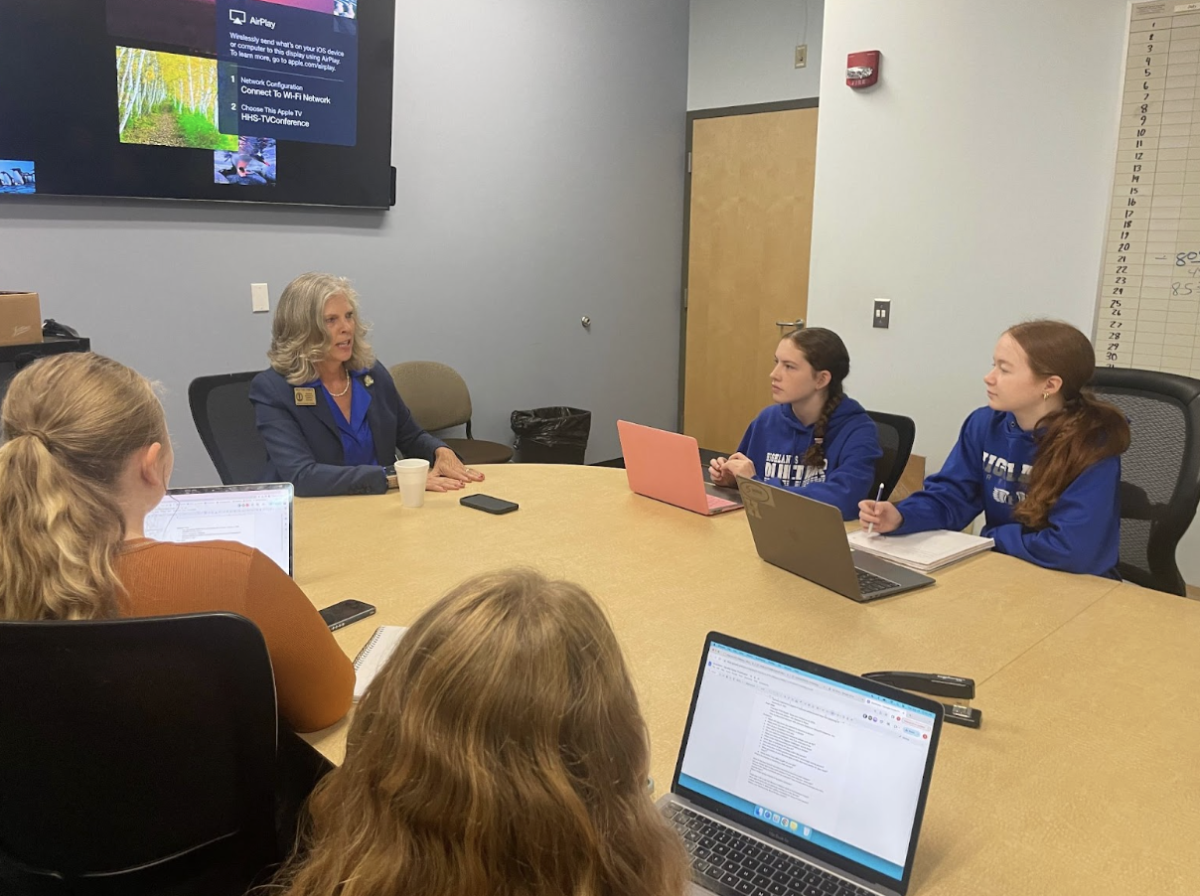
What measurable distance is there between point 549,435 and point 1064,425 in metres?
2.89

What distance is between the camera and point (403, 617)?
1.72 meters

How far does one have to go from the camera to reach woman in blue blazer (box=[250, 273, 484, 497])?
8.39 ft

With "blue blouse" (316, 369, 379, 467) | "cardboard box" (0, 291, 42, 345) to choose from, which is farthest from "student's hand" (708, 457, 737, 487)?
"cardboard box" (0, 291, 42, 345)

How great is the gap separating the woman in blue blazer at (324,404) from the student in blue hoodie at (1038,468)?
4.16 feet

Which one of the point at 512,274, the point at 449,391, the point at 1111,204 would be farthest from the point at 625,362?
the point at 1111,204

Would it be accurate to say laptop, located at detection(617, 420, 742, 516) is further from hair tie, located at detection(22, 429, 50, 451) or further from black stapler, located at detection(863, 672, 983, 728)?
hair tie, located at detection(22, 429, 50, 451)

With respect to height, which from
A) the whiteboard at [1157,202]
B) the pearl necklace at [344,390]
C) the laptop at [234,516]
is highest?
the whiteboard at [1157,202]

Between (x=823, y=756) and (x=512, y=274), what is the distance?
3.83 metres

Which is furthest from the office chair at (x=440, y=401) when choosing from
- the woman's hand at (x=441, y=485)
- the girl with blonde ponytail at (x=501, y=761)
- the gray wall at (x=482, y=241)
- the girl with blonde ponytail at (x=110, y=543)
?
the girl with blonde ponytail at (x=501, y=761)

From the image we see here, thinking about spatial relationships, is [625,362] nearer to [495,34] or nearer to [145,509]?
[495,34]

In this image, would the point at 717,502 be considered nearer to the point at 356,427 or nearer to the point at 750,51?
the point at 356,427

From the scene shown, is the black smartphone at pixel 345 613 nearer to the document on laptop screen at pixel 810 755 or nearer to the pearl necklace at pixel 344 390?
the document on laptop screen at pixel 810 755

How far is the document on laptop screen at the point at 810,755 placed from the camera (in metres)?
1.03

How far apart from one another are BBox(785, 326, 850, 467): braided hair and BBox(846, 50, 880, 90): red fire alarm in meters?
1.41
